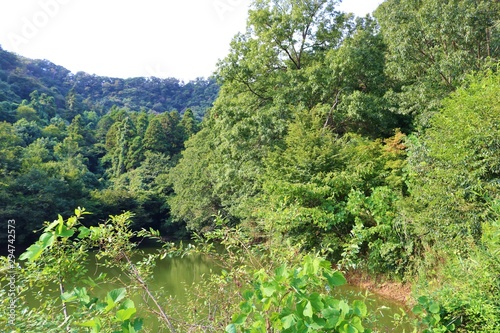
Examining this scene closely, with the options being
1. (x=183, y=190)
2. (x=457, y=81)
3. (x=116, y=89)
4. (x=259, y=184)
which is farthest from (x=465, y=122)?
(x=116, y=89)

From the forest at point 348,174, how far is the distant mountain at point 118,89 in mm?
37044

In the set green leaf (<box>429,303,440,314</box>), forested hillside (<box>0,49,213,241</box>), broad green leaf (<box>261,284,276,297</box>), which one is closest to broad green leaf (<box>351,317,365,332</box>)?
broad green leaf (<box>261,284,276,297</box>)

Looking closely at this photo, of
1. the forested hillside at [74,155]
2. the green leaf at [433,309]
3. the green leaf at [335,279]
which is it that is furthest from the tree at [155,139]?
the green leaf at [335,279]

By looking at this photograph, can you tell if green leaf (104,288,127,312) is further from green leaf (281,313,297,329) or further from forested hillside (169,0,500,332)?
forested hillside (169,0,500,332)

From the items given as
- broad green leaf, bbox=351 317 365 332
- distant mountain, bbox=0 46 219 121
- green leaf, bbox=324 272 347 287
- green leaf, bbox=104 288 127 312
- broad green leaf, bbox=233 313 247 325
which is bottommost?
broad green leaf, bbox=233 313 247 325

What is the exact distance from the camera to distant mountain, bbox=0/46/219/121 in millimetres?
48469

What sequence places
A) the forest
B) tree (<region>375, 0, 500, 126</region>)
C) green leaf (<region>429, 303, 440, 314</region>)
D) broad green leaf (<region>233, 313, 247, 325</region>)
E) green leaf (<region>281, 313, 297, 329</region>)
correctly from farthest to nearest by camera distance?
tree (<region>375, 0, 500, 126</region>) < green leaf (<region>429, 303, 440, 314</region>) < the forest < broad green leaf (<region>233, 313, 247, 325</region>) < green leaf (<region>281, 313, 297, 329</region>)

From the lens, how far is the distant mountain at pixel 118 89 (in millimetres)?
48469

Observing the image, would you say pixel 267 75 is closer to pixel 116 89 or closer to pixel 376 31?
pixel 376 31

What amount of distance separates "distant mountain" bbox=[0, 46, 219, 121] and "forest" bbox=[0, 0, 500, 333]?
37044 mm

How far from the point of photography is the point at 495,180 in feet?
17.6

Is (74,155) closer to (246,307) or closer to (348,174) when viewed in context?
(348,174)

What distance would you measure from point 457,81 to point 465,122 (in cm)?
269

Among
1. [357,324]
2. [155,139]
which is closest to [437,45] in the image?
[357,324]
